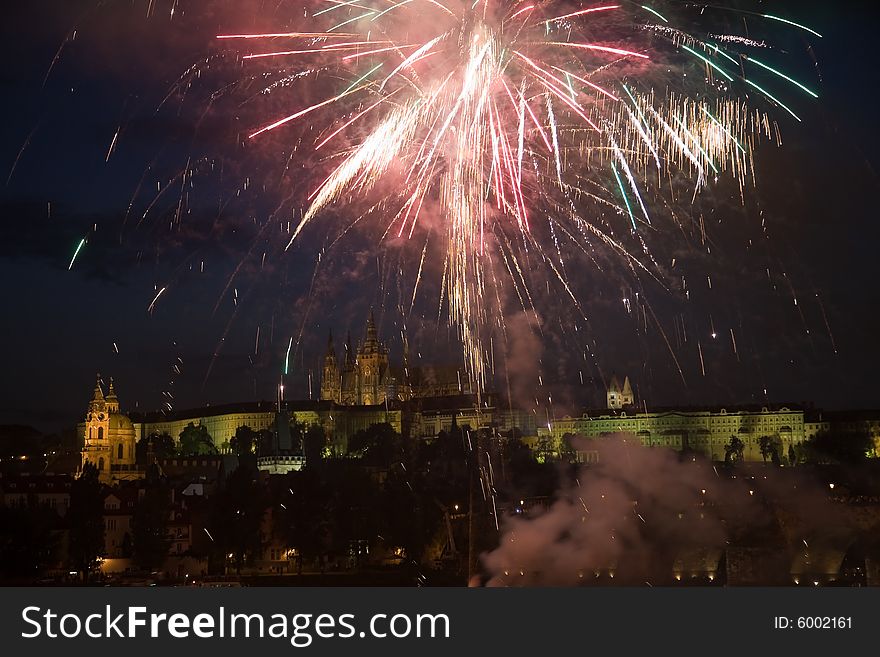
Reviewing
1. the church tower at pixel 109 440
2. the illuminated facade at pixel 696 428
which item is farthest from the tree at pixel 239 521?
the illuminated facade at pixel 696 428

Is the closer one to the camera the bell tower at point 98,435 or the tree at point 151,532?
the tree at point 151,532

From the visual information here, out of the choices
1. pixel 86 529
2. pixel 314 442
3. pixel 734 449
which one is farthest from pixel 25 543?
pixel 734 449

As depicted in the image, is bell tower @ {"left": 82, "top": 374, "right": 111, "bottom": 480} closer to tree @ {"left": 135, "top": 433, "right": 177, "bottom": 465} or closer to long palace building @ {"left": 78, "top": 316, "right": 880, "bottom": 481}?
tree @ {"left": 135, "top": 433, "right": 177, "bottom": 465}

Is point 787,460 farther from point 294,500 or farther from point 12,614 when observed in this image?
point 12,614

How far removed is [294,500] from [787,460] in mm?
42724

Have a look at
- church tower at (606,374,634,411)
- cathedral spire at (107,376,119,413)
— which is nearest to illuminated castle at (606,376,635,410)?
church tower at (606,374,634,411)

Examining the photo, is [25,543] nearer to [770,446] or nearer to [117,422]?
[117,422]

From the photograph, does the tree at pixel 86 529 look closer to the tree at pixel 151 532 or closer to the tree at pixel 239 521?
the tree at pixel 151 532

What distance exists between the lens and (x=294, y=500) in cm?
4266

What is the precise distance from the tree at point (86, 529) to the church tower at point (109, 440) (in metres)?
24.4

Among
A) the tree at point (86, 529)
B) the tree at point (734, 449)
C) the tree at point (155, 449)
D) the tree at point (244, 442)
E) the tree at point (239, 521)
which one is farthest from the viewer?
the tree at point (244, 442)

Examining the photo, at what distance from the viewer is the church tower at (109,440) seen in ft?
216

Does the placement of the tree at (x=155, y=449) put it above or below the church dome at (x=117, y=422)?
below

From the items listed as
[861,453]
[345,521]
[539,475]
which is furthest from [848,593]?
[861,453]
